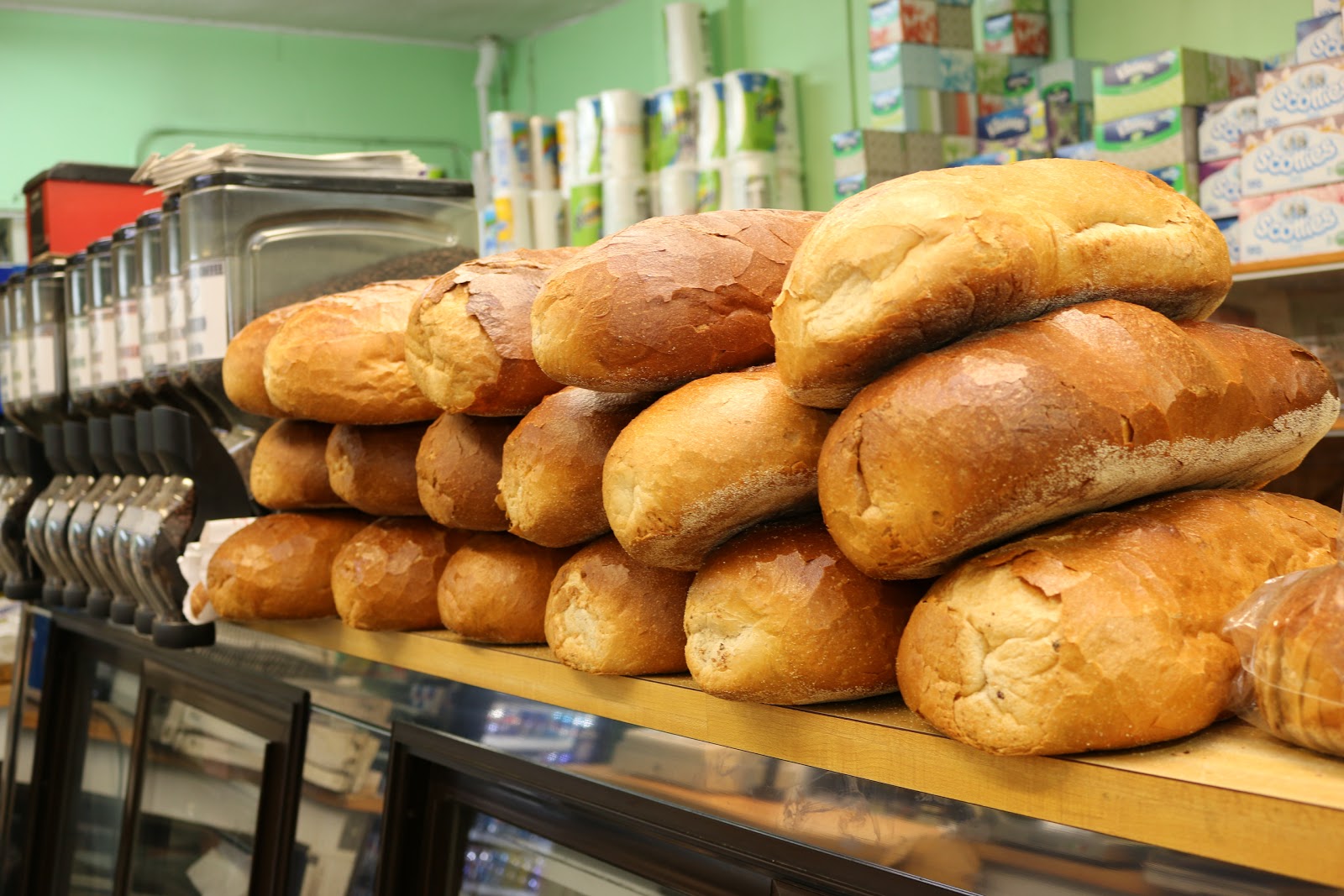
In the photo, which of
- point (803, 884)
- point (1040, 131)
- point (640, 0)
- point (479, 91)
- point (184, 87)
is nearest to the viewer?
point (803, 884)

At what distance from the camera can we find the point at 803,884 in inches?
34.3

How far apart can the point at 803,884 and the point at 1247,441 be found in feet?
1.33

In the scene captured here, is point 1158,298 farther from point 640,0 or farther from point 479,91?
point 479,91

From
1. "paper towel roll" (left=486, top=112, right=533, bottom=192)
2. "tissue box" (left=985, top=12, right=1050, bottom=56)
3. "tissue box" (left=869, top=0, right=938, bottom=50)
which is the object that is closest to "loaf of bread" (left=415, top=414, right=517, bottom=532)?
"tissue box" (left=869, top=0, right=938, bottom=50)

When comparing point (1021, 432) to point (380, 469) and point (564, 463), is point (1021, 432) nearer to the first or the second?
point (564, 463)

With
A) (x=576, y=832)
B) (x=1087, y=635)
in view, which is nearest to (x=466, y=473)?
(x=576, y=832)

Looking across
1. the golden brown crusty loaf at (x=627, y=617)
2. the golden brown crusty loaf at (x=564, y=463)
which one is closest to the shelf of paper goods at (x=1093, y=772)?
the golden brown crusty loaf at (x=627, y=617)

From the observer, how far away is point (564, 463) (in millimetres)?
923

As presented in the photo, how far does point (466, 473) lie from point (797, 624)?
15.8 inches

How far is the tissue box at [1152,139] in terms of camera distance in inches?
107

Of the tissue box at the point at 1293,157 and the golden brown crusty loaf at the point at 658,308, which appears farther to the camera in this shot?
the tissue box at the point at 1293,157

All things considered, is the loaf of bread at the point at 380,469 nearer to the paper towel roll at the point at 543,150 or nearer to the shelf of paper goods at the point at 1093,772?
the shelf of paper goods at the point at 1093,772

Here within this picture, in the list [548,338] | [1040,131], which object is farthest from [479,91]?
[548,338]

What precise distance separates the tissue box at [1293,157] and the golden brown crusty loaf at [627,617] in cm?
211
